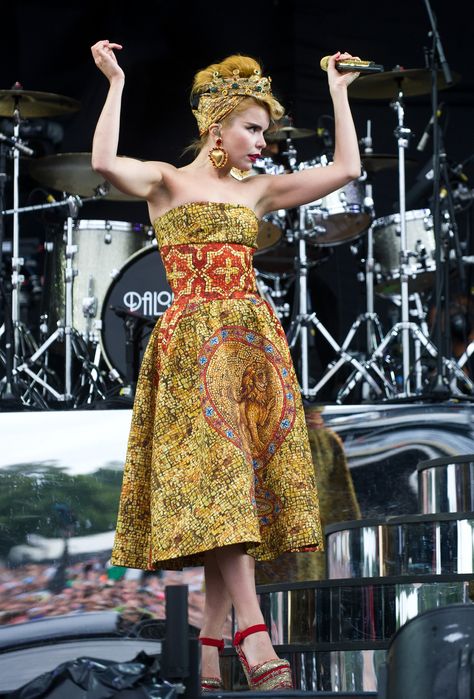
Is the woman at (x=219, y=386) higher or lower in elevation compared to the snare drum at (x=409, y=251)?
lower

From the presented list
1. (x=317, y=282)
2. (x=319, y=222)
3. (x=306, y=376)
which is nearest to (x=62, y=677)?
(x=306, y=376)

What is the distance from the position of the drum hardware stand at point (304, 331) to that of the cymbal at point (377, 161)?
45 cm

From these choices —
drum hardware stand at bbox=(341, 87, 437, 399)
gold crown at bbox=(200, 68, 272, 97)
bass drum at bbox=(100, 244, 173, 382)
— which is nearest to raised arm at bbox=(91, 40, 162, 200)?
gold crown at bbox=(200, 68, 272, 97)

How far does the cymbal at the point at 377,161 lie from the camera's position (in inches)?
323

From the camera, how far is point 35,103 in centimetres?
814

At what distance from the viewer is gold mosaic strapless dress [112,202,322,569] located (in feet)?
12.4

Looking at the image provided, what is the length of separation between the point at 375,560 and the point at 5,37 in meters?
5.23

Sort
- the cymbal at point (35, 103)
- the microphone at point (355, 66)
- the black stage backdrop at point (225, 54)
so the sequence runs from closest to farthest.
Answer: the microphone at point (355, 66), the cymbal at point (35, 103), the black stage backdrop at point (225, 54)

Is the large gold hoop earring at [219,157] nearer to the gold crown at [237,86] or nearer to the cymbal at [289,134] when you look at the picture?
the gold crown at [237,86]

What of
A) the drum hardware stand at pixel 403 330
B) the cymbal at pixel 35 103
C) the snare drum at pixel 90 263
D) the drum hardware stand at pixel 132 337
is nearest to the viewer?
the drum hardware stand at pixel 132 337

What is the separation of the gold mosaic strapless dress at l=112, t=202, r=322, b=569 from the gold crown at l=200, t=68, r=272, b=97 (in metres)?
0.31

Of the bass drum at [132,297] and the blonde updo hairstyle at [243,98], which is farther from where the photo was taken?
the bass drum at [132,297]

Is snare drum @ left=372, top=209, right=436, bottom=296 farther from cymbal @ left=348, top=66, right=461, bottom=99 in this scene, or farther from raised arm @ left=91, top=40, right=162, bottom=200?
raised arm @ left=91, top=40, right=162, bottom=200

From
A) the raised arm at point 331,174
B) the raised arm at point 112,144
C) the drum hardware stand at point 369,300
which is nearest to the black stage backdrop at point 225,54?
the drum hardware stand at point 369,300
